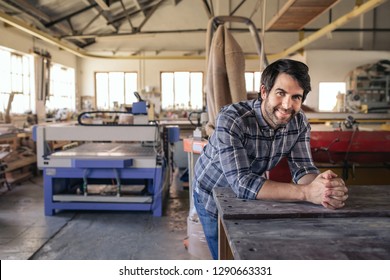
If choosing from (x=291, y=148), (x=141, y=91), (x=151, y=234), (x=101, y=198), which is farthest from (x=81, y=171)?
(x=141, y=91)

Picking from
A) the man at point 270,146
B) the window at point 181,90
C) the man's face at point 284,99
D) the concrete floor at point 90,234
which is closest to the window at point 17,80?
the concrete floor at point 90,234

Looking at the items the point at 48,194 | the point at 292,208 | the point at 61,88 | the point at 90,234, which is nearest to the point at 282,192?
the point at 292,208

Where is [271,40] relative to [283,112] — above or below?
above

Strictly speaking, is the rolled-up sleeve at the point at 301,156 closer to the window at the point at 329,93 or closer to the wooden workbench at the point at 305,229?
the wooden workbench at the point at 305,229

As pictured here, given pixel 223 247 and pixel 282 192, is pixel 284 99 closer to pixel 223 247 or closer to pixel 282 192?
pixel 282 192

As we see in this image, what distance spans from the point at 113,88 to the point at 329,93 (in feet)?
16.2

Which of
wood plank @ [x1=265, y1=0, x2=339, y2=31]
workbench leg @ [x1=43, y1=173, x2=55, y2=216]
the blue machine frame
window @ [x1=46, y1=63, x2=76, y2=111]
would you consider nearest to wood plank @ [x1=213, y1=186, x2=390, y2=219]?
the blue machine frame

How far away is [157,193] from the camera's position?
312 centimetres

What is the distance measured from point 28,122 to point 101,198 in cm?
326

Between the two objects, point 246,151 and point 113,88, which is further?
point 113,88

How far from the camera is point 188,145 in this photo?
235cm

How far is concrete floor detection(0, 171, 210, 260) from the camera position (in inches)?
93.2

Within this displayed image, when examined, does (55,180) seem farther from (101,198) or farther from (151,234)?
(151,234)

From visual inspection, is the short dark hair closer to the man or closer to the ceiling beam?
the man
